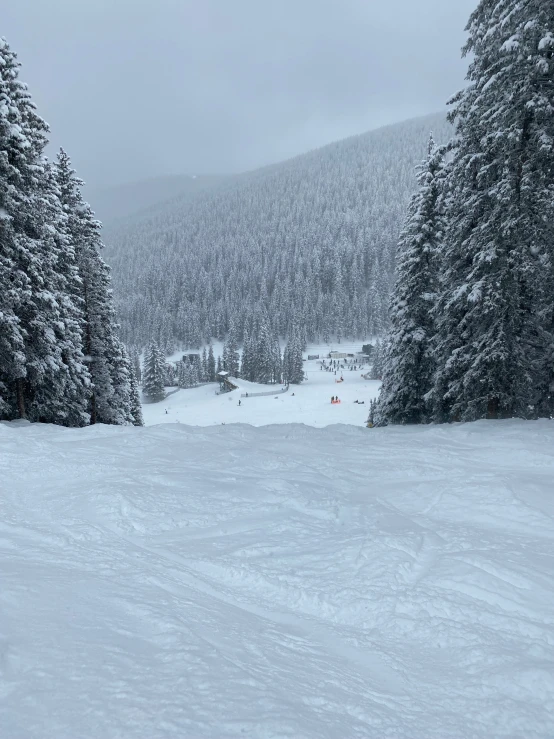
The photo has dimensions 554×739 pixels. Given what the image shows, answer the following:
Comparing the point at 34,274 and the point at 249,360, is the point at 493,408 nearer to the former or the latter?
the point at 34,274

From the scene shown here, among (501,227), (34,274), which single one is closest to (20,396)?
(34,274)

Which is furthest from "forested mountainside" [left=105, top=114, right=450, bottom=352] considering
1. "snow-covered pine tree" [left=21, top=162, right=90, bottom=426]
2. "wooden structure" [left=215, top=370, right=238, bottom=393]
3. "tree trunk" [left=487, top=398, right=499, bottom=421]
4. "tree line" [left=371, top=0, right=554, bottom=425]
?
"tree trunk" [left=487, top=398, right=499, bottom=421]

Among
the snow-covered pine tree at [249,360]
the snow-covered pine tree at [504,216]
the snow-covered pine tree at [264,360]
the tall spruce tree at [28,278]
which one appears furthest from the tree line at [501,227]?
the snow-covered pine tree at [249,360]

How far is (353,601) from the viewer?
4.09 meters

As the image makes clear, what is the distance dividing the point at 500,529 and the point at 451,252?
1100 centimetres

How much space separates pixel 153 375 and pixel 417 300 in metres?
69.9

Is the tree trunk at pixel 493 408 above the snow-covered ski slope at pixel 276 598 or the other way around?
above

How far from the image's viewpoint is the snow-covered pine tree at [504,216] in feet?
34.5

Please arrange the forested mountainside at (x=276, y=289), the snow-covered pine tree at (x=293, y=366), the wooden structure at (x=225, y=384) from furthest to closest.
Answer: the forested mountainside at (x=276, y=289) < the snow-covered pine tree at (x=293, y=366) < the wooden structure at (x=225, y=384)

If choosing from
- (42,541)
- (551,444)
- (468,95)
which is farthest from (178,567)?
(468,95)

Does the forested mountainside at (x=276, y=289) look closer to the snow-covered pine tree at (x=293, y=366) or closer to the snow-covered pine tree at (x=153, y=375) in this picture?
the snow-covered pine tree at (x=293, y=366)

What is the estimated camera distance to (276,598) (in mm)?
4230

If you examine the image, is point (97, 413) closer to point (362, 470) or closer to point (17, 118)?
point (17, 118)

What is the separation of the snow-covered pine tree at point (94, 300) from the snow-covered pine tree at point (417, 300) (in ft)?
44.5
